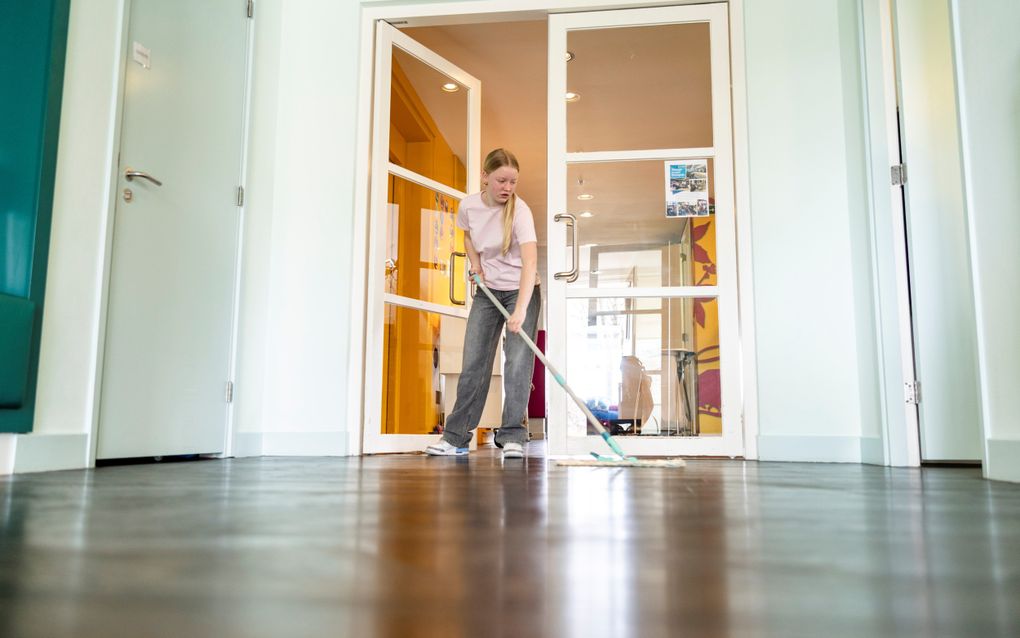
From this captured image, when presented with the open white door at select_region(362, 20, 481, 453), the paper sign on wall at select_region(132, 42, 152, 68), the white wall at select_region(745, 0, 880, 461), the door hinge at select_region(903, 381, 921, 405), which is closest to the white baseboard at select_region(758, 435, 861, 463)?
the white wall at select_region(745, 0, 880, 461)

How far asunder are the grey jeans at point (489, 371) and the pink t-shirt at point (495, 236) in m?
0.07

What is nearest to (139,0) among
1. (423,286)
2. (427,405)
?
(423,286)

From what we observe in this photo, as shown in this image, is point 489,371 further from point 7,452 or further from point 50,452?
point 7,452

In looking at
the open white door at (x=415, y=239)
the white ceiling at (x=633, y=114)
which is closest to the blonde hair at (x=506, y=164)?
the white ceiling at (x=633, y=114)

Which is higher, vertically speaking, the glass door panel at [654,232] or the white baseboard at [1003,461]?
the glass door panel at [654,232]

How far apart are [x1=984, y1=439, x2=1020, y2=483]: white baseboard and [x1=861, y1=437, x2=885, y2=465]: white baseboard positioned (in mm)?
884

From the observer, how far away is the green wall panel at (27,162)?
2.10 meters

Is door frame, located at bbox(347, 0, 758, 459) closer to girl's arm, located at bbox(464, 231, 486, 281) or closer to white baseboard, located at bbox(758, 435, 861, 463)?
white baseboard, located at bbox(758, 435, 861, 463)

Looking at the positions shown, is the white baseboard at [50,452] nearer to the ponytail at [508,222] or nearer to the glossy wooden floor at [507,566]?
the glossy wooden floor at [507,566]

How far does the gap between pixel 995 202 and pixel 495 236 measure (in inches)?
71.3

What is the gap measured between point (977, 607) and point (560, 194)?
308 cm

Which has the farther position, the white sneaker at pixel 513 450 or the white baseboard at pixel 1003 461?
the white sneaker at pixel 513 450

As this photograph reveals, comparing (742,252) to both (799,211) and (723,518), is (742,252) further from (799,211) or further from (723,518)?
(723,518)

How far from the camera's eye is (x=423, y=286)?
388 cm
